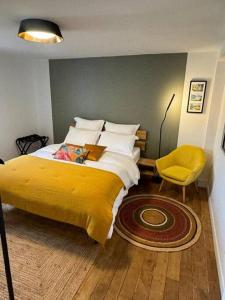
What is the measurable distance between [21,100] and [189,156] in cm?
351

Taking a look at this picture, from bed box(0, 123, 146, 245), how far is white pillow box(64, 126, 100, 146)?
2.37 feet

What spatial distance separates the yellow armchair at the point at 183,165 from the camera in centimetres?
276

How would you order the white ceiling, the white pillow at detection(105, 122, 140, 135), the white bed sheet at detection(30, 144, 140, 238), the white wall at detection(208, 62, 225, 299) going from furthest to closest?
the white pillow at detection(105, 122, 140, 135) < the white bed sheet at detection(30, 144, 140, 238) < the white wall at detection(208, 62, 225, 299) < the white ceiling

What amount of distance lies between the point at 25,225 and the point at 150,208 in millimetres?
1635

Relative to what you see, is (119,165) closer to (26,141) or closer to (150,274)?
(150,274)

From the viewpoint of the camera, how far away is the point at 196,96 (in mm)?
3078

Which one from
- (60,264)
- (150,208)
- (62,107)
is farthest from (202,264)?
(62,107)

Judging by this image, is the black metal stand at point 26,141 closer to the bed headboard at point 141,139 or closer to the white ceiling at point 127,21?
the white ceiling at point 127,21

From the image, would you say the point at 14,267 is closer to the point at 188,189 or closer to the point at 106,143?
the point at 106,143

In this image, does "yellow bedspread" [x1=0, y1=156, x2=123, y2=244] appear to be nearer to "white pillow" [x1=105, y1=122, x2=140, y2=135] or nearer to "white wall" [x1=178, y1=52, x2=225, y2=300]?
"white pillow" [x1=105, y1=122, x2=140, y2=135]

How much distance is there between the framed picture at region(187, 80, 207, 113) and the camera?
3016 mm

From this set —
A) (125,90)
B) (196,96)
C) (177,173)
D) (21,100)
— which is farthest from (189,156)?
(21,100)

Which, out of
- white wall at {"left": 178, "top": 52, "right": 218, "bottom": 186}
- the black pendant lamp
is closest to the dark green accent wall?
white wall at {"left": 178, "top": 52, "right": 218, "bottom": 186}

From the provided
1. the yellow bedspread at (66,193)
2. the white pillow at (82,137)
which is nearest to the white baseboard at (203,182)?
the yellow bedspread at (66,193)
